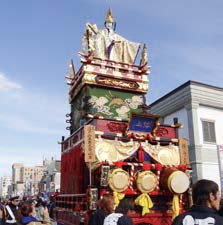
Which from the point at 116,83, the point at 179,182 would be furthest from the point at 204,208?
the point at 116,83

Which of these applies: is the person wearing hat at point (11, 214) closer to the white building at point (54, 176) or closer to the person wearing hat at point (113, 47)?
the person wearing hat at point (113, 47)

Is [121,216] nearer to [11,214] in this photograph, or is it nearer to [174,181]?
[11,214]

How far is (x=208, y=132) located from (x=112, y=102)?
8.29 metres

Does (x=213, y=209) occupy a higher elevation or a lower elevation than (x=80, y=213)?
higher

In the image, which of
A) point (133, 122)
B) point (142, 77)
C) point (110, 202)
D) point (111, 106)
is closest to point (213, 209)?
point (110, 202)

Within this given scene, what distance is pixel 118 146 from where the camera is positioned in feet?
35.0

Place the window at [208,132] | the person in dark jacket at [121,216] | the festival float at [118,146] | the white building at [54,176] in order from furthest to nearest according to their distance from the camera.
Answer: the white building at [54,176] < the window at [208,132] < the festival float at [118,146] < the person in dark jacket at [121,216]

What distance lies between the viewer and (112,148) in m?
10.5

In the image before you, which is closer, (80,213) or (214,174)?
(80,213)

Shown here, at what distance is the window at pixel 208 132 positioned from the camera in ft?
59.3

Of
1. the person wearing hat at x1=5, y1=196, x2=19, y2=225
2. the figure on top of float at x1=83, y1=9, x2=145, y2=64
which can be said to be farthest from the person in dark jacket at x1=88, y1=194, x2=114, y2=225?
the figure on top of float at x1=83, y1=9, x2=145, y2=64

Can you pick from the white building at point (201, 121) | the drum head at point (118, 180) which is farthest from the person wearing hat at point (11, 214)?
the white building at point (201, 121)

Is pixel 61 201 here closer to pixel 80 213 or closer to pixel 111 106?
pixel 80 213

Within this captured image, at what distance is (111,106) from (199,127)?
24.6ft
